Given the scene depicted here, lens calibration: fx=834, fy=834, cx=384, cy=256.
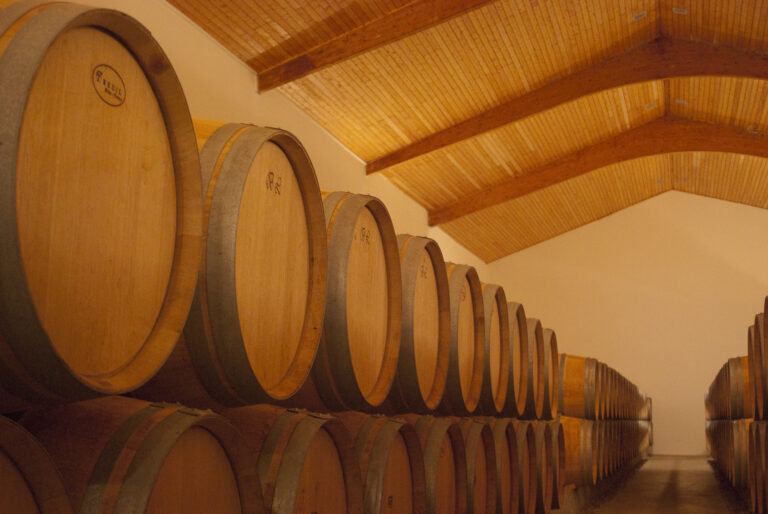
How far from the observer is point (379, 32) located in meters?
8.97

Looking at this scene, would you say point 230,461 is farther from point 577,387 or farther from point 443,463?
point 577,387

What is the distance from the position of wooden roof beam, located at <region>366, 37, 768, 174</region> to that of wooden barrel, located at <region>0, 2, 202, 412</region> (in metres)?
10.6

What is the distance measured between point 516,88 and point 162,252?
1076cm

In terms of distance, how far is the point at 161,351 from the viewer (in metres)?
1.71

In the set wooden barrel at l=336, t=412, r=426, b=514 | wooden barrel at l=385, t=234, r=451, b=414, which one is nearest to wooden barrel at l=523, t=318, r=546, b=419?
wooden barrel at l=385, t=234, r=451, b=414

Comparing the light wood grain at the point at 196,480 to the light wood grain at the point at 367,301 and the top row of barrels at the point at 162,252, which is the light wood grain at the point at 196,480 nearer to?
the top row of barrels at the point at 162,252

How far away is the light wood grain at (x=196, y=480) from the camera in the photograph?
5.43 ft

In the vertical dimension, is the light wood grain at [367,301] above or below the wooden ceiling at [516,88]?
below

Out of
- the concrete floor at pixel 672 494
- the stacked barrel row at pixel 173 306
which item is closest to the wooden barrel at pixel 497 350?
the stacked barrel row at pixel 173 306

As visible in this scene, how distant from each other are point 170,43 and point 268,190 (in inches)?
223

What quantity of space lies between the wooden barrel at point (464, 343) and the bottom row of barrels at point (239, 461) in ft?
0.42

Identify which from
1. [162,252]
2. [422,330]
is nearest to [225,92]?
[422,330]

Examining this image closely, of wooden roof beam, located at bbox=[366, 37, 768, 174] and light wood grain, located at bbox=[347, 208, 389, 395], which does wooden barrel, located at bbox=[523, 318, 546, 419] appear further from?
wooden roof beam, located at bbox=[366, 37, 768, 174]

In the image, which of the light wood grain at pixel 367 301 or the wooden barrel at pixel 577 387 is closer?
the light wood grain at pixel 367 301
